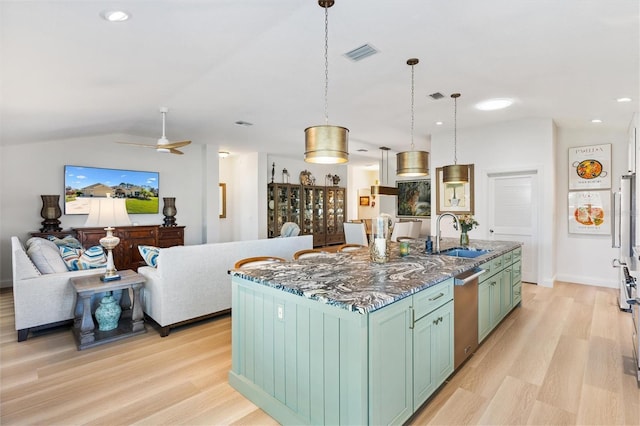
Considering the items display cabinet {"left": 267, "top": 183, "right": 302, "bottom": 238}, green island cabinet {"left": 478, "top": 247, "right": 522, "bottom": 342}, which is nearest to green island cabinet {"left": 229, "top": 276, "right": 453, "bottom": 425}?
green island cabinet {"left": 478, "top": 247, "right": 522, "bottom": 342}

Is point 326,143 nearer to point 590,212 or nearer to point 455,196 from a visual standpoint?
point 455,196

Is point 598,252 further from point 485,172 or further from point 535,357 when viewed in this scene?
point 535,357

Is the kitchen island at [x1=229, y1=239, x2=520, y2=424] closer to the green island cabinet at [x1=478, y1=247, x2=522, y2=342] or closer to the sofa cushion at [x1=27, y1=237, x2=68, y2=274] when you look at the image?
the green island cabinet at [x1=478, y1=247, x2=522, y2=342]

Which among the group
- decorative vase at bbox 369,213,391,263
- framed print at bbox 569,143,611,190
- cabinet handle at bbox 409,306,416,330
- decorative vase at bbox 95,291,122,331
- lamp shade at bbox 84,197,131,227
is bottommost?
decorative vase at bbox 95,291,122,331

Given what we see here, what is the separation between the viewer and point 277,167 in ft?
30.3

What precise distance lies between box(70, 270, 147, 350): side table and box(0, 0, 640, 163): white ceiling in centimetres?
186

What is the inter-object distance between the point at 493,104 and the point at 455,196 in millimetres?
2051

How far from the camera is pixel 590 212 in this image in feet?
17.7

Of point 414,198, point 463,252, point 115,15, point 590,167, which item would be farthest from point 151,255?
point 414,198

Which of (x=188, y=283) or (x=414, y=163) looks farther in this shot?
(x=188, y=283)

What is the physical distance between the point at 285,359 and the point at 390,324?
26.9 inches

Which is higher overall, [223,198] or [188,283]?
[223,198]

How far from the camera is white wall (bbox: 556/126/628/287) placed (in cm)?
521

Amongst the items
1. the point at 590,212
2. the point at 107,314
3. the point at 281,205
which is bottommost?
the point at 107,314
